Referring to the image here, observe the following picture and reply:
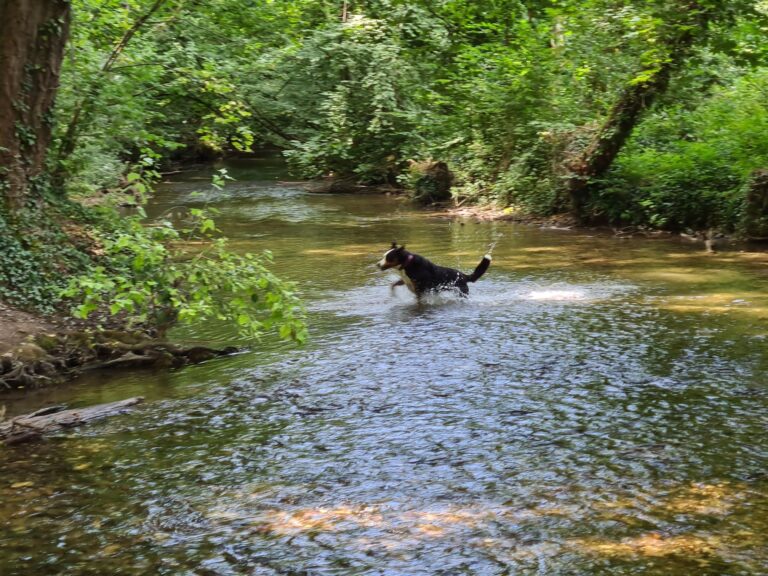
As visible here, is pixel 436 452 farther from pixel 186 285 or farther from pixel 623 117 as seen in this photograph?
pixel 623 117

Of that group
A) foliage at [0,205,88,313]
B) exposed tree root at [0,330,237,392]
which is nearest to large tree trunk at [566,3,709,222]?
exposed tree root at [0,330,237,392]

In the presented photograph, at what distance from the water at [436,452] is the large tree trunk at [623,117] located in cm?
639

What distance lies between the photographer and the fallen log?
666cm

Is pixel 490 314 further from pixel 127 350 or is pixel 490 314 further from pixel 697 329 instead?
pixel 127 350

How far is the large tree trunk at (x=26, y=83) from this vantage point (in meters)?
9.62

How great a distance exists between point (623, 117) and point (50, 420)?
14596 mm

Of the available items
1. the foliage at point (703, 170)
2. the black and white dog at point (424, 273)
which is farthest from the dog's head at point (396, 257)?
the foliage at point (703, 170)

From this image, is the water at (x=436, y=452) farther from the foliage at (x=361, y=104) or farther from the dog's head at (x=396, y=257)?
the foliage at (x=361, y=104)

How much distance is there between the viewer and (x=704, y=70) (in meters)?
20.4

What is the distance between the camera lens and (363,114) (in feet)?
93.8

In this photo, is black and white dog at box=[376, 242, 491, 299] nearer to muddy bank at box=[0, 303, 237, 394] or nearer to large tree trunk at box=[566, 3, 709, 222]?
muddy bank at box=[0, 303, 237, 394]

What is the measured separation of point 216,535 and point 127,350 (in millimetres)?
4708

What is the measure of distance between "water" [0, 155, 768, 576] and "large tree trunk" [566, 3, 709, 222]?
6.39 meters

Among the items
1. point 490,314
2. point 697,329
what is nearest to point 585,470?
point 697,329
